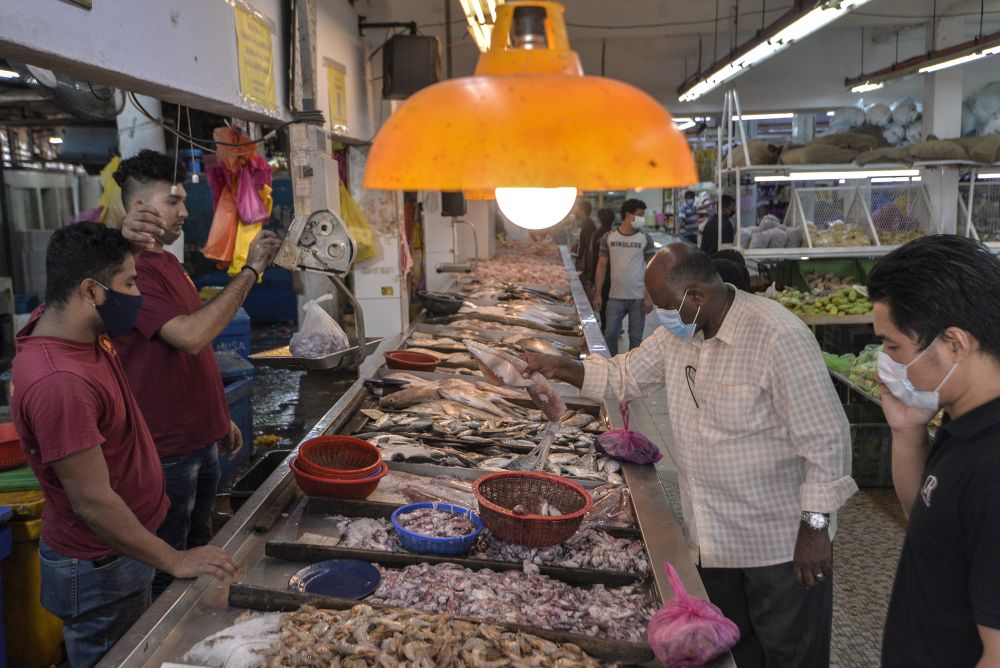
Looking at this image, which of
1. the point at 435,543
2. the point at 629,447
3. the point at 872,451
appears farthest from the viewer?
the point at 872,451

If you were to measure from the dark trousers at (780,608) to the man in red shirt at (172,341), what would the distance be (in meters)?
2.46

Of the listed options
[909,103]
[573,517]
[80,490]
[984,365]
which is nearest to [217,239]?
[80,490]

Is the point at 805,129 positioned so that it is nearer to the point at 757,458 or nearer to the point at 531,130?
the point at 757,458

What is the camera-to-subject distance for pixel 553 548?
2.79 m

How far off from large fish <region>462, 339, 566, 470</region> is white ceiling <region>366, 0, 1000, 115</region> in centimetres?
920

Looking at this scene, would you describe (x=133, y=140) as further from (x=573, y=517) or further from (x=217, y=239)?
(x=573, y=517)

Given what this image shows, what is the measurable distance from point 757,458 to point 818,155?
736cm

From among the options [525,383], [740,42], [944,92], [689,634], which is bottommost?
[689,634]

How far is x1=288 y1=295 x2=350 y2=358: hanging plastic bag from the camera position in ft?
15.2

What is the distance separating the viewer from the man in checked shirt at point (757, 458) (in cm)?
275

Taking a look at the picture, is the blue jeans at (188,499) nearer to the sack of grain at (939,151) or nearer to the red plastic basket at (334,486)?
the red plastic basket at (334,486)

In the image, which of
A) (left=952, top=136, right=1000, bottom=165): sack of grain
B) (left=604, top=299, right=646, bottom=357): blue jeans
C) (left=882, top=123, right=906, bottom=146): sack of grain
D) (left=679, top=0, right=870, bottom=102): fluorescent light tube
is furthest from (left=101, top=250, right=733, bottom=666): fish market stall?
(left=882, top=123, right=906, bottom=146): sack of grain

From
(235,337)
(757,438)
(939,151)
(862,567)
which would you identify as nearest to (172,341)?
(757,438)

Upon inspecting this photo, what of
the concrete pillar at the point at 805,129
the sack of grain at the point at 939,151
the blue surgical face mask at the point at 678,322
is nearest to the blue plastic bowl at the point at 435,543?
the blue surgical face mask at the point at 678,322
